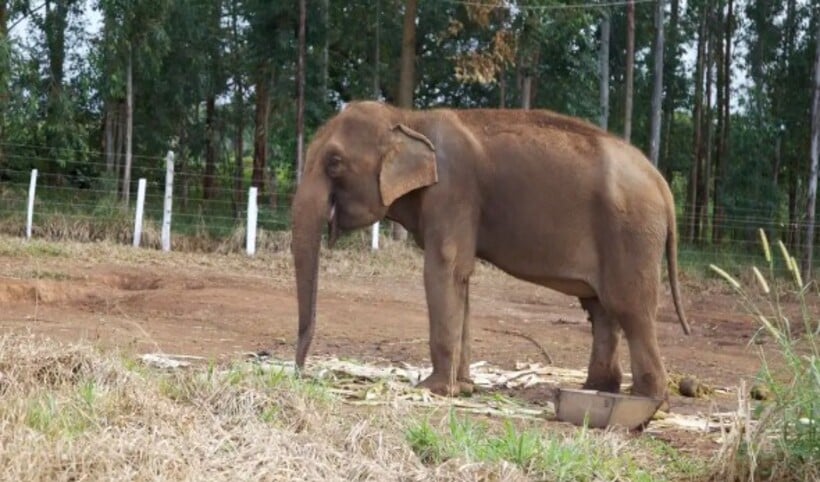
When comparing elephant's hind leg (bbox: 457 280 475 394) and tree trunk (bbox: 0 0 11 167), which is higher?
tree trunk (bbox: 0 0 11 167)

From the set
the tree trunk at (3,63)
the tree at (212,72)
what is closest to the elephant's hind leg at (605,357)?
the tree trunk at (3,63)

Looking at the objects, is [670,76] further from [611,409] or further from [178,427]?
[178,427]

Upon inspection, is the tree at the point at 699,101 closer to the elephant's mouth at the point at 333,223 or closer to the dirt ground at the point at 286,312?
the dirt ground at the point at 286,312

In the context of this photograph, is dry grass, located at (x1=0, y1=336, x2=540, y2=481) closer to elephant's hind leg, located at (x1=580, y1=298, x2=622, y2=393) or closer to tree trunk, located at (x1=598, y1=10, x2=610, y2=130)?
elephant's hind leg, located at (x1=580, y1=298, x2=622, y2=393)

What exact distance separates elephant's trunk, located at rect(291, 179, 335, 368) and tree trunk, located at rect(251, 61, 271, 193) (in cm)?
1817

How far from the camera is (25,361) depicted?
5109 millimetres

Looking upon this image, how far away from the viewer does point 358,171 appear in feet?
24.3

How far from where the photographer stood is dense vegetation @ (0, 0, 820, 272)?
869 inches

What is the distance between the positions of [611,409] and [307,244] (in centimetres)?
229

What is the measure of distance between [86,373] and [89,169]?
22757 millimetres

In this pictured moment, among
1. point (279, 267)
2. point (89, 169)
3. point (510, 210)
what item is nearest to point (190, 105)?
point (89, 169)

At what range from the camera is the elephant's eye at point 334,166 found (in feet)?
24.2

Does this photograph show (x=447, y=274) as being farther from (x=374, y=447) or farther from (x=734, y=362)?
(x=734, y=362)

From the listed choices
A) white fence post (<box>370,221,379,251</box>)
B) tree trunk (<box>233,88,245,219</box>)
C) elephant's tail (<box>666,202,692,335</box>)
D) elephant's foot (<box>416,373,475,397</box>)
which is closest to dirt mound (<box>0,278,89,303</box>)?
elephant's foot (<box>416,373,475,397</box>)
